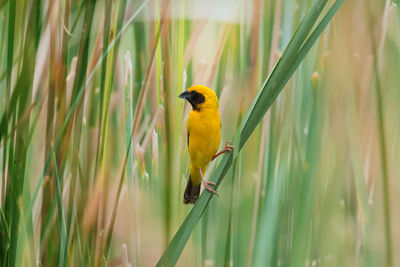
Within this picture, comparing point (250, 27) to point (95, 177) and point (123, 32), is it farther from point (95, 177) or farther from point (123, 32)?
point (95, 177)

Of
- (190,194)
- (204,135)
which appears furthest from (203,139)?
(190,194)

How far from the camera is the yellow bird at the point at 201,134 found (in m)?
0.90

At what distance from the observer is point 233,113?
2.99 ft

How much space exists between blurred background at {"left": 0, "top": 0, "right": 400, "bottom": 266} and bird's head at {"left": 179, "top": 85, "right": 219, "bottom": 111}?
0.02m

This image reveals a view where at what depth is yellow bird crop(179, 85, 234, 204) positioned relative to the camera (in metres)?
0.90

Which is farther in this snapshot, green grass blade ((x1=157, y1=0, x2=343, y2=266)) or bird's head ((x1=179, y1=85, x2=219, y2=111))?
bird's head ((x1=179, y1=85, x2=219, y2=111))

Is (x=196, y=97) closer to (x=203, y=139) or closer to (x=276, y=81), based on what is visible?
(x=203, y=139)

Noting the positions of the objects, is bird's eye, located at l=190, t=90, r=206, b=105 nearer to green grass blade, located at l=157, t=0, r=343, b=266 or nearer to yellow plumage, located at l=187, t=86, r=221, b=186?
yellow plumage, located at l=187, t=86, r=221, b=186

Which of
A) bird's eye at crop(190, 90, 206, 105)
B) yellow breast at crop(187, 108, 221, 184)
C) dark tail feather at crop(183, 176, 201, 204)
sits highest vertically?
bird's eye at crop(190, 90, 206, 105)

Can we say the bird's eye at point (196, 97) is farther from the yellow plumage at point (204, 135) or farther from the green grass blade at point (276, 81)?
the green grass blade at point (276, 81)

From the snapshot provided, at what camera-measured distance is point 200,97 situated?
90 centimetres

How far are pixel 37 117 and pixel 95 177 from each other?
0.61 ft

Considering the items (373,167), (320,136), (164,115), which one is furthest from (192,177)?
(373,167)

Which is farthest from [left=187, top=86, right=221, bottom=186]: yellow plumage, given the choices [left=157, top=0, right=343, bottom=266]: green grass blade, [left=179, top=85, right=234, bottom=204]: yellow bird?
[left=157, top=0, right=343, bottom=266]: green grass blade
